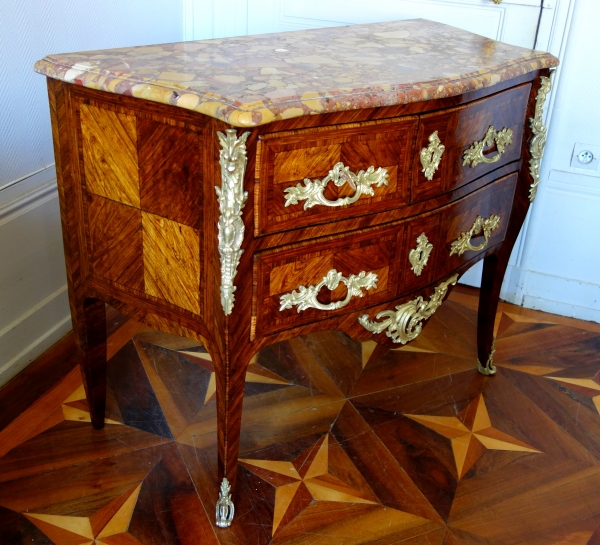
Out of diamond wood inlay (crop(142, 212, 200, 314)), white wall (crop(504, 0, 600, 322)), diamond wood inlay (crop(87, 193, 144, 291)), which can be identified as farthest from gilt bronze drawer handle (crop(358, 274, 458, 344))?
white wall (crop(504, 0, 600, 322))

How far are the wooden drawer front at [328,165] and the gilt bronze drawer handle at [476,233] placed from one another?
0.26 meters

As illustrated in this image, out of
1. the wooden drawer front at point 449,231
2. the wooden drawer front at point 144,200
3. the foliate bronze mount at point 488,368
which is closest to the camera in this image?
the wooden drawer front at point 144,200

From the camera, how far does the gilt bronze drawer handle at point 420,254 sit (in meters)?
1.41

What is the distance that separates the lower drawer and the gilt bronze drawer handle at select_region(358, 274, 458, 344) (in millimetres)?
33

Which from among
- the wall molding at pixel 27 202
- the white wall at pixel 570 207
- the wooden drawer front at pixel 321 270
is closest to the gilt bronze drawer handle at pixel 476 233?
the wooden drawer front at pixel 321 270

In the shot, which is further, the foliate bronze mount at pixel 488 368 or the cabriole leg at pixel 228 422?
the foliate bronze mount at pixel 488 368

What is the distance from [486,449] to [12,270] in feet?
4.11

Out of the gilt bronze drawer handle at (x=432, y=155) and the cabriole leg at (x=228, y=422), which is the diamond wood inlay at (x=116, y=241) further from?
the gilt bronze drawer handle at (x=432, y=155)

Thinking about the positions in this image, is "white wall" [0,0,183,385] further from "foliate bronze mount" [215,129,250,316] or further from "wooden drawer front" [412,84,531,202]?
"wooden drawer front" [412,84,531,202]

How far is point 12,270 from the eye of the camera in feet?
5.92

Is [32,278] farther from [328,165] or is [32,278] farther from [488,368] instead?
[488,368]

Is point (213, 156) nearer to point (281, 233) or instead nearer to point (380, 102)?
point (281, 233)

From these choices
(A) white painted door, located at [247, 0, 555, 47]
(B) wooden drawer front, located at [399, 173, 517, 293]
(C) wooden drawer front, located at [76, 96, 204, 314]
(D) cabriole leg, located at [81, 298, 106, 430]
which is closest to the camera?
(C) wooden drawer front, located at [76, 96, 204, 314]

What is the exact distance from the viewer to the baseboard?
1.81 metres
